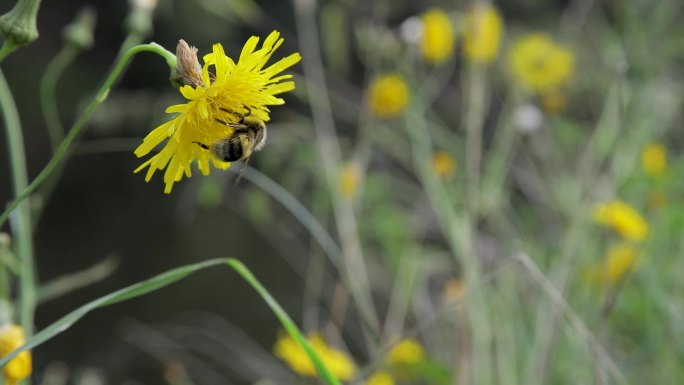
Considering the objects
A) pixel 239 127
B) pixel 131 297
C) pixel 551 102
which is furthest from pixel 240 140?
pixel 551 102

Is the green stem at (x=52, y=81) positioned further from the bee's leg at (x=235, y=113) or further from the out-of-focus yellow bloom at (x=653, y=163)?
the out-of-focus yellow bloom at (x=653, y=163)

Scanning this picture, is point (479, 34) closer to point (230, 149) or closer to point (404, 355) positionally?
point (404, 355)

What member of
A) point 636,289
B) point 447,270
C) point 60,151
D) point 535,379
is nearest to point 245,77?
point 60,151

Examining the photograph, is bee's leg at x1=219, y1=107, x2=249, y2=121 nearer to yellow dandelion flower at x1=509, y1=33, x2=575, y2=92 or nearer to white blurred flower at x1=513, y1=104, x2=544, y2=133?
white blurred flower at x1=513, y1=104, x2=544, y2=133

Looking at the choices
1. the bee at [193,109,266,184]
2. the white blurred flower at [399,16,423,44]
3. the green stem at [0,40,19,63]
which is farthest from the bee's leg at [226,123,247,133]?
the white blurred flower at [399,16,423,44]

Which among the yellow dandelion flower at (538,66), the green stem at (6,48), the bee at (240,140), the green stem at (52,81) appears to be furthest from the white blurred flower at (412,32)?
the green stem at (6,48)

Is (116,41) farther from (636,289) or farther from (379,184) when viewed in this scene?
(636,289)
